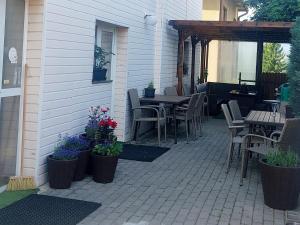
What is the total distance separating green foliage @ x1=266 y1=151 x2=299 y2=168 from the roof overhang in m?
5.72

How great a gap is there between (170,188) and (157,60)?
16.6 ft

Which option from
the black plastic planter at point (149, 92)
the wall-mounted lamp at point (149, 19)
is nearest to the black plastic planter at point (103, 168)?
the black plastic planter at point (149, 92)

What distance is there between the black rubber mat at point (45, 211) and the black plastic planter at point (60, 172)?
30 cm

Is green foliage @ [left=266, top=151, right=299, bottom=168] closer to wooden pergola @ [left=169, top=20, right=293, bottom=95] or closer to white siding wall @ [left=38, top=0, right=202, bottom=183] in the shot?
white siding wall @ [left=38, top=0, right=202, bottom=183]

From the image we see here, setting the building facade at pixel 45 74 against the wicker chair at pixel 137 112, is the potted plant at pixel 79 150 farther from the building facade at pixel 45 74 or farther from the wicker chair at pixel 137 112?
the wicker chair at pixel 137 112

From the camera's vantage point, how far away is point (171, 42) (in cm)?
1136

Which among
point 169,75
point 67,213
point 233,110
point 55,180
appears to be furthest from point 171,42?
point 67,213

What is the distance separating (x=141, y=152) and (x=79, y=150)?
90.3 inches

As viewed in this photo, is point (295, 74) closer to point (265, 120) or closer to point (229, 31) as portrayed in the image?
point (265, 120)

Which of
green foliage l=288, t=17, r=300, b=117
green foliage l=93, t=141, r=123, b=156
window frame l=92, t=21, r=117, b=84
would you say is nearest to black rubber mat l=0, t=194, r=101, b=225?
green foliage l=93, t=141, r=123, b=156

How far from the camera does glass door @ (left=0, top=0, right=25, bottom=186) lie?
4.88m

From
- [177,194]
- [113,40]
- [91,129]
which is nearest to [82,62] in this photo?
[91,129]

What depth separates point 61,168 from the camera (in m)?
5.19

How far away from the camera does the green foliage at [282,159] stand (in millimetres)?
4906
